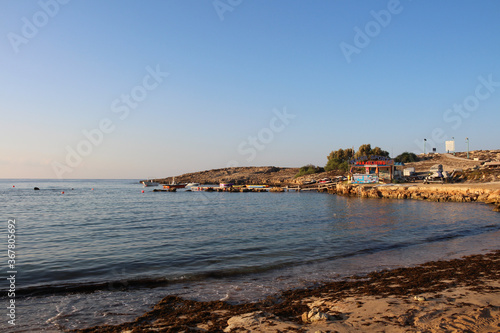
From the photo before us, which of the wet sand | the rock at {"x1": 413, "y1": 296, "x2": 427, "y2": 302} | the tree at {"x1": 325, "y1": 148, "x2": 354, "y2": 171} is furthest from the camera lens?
the tree at {"x1": 325, "y1": 148, "x2": 354, "y2": 171}

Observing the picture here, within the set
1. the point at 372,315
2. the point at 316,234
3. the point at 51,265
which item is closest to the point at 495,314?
the point at 372,315

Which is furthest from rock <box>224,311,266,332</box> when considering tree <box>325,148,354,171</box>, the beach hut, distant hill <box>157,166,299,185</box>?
distant hill <box>157,166,299,185</box>

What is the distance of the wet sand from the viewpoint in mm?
5648

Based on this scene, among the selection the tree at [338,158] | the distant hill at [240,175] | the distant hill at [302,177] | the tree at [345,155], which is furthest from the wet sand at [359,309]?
the distant hill at [240,175]

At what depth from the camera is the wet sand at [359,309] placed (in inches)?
222

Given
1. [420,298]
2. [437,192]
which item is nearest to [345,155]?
[437,192]

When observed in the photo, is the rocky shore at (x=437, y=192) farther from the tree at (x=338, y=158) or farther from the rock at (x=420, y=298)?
the tree at (x=338, y=158)

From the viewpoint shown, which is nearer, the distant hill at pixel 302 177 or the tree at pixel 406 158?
the distant hill at pixel 302 177

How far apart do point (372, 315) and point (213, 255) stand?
26.7ft

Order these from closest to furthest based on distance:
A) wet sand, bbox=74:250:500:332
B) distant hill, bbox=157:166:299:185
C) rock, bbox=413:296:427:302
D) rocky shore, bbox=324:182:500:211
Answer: wet sand, bbox=74:250:500:332 → rock, bbox=413:296:427:302 → rocky shore, bbox=324:182:500:211 → distant hill, bbox=157:166:299:185

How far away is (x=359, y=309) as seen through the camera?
21.5 ft

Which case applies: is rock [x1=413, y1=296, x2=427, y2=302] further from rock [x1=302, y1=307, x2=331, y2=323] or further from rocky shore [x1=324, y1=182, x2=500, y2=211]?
rocky shore [x1=324, y1=182, x2=500, y2=211]

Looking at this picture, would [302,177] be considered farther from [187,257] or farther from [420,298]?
[420,298]

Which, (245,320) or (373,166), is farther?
(373,166)
